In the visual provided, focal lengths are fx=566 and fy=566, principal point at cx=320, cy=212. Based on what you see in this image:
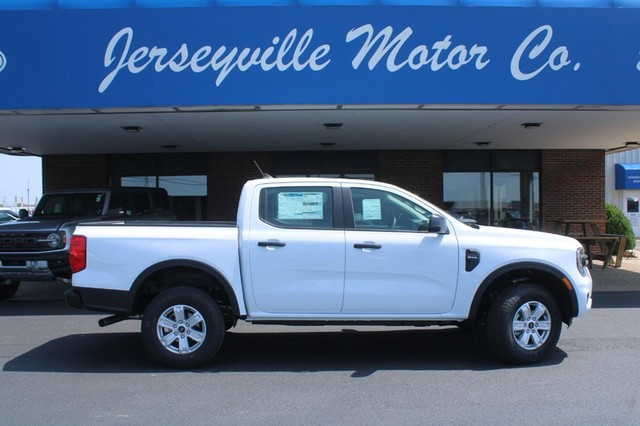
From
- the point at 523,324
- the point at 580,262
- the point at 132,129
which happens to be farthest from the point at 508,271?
the point at 132,129

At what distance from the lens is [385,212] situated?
582 cm

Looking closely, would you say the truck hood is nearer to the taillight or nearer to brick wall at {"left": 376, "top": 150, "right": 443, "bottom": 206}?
the taillight

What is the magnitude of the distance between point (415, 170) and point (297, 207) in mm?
9652

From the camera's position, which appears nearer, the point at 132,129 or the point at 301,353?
the point at 301,353

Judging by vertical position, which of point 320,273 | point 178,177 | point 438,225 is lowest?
point 320,273

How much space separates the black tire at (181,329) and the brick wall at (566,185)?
1206 centimetres

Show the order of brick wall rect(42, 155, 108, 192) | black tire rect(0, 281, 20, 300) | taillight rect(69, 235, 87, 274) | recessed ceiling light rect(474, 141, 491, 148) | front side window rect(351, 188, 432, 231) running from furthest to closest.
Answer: brick wall rect(42, 155, 108, 192)
recessed ceiling light rect(474, 141, 491, 148)
black tire rect(0, 281, 20, 300)
front side window rect(351, 188, 432, 231)
taillight rect(69, 235, 87, 274)

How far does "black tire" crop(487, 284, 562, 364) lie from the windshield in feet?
24.9

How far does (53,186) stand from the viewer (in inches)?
601

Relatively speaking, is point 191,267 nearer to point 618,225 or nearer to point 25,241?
point 25,241

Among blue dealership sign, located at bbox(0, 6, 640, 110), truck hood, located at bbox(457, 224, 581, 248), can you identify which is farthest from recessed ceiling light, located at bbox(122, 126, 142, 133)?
truck hood, located at bbox(457, 224, 581, 248)

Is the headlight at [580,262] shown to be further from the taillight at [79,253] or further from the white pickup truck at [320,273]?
the taillight at [79,253]

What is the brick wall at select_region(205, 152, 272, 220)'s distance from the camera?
15.1 metres

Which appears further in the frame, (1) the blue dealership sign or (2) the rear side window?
(1) the blue dealership sign
